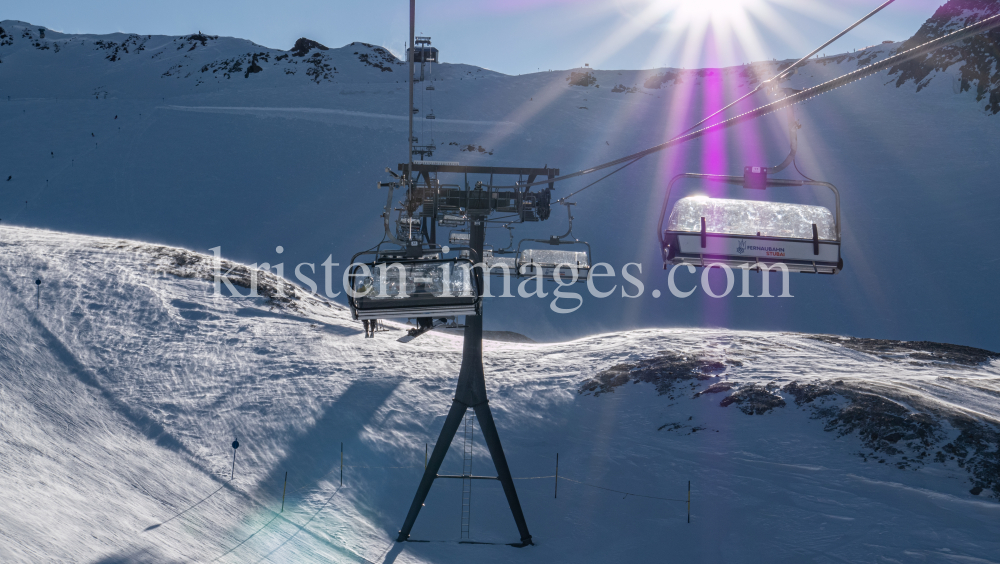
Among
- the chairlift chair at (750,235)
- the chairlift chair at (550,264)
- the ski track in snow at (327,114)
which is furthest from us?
the ski track in snow at (327,114)

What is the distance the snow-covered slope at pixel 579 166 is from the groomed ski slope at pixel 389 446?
15470mm

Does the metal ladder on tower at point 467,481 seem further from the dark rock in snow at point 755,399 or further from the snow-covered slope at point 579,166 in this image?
the snow-covered slope at point 579,166

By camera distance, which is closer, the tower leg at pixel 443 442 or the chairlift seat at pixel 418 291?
the chairlift seat at pixel 418 291

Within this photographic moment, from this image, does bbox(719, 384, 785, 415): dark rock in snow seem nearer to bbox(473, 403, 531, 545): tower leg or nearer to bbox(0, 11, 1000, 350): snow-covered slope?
bbox(473, 403, 531, 545): tower leg

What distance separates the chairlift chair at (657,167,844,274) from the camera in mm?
7750

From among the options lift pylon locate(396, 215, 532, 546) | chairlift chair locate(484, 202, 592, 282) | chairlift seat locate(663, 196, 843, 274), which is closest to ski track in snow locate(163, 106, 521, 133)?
chairlift chair locate(484, 202, 592, 282)

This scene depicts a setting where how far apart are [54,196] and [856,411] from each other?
5136 centimetres

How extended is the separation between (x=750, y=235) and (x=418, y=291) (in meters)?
4.52

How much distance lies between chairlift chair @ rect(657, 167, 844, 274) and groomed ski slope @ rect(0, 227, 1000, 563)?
7574 millimetres

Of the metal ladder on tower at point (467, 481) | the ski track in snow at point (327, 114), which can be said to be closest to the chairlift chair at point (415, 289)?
the metal ladder on tower at point (467, 481)

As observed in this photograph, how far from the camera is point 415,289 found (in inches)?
358

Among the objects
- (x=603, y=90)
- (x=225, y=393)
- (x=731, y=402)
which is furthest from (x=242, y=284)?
(x=603, y=90)

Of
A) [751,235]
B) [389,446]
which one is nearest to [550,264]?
[389,446]

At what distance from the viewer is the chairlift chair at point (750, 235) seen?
25.4 feet
